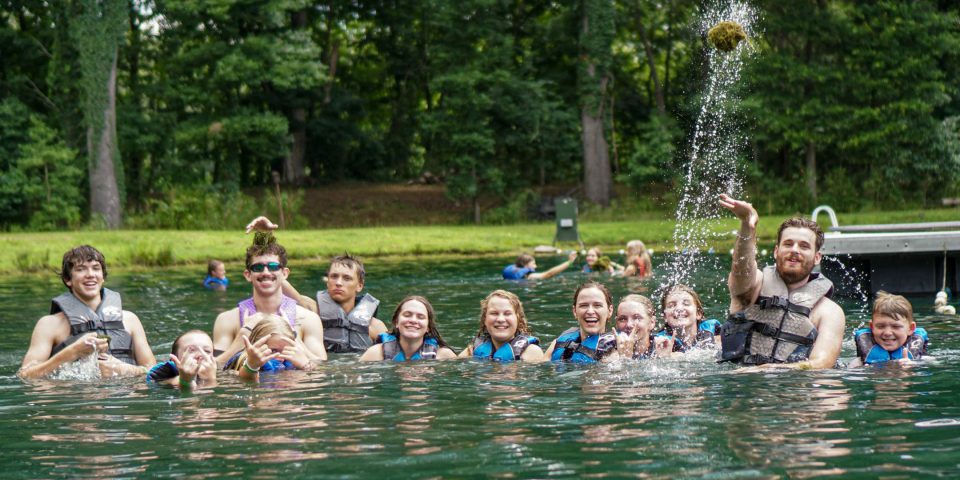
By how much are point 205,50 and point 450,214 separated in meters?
11.4

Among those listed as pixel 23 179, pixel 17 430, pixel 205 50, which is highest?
pixel 205 50

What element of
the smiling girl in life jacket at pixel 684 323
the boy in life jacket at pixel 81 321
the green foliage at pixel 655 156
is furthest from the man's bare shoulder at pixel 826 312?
the green foliage at pixel 655 156

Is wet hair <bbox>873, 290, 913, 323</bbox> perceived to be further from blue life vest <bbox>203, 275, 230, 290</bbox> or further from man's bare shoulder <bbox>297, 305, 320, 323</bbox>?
blue life vest <bbox>203, 275, 230, 290</bbox>

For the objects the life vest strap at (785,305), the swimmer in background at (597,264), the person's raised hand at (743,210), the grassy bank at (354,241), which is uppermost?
the person's raised hand at (743,210)

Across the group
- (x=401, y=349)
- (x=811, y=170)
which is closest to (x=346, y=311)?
(x=401, y=349)

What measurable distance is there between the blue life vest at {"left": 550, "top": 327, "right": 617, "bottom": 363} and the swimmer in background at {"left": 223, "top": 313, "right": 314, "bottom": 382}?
2.27 meters

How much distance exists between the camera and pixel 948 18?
39625 millimetres

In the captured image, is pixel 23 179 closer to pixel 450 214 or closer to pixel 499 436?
pixel 450 214

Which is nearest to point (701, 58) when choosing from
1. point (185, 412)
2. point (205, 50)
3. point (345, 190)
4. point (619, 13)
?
point (619, 13)

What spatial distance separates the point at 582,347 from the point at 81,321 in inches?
A: 173

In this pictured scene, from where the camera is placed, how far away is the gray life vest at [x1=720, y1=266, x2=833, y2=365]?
9.06 m

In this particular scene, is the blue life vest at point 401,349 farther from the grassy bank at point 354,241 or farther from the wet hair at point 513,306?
the grassy bank at point 354,241

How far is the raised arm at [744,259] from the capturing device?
8086 mm

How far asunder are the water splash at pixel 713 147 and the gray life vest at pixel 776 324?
26068mm
